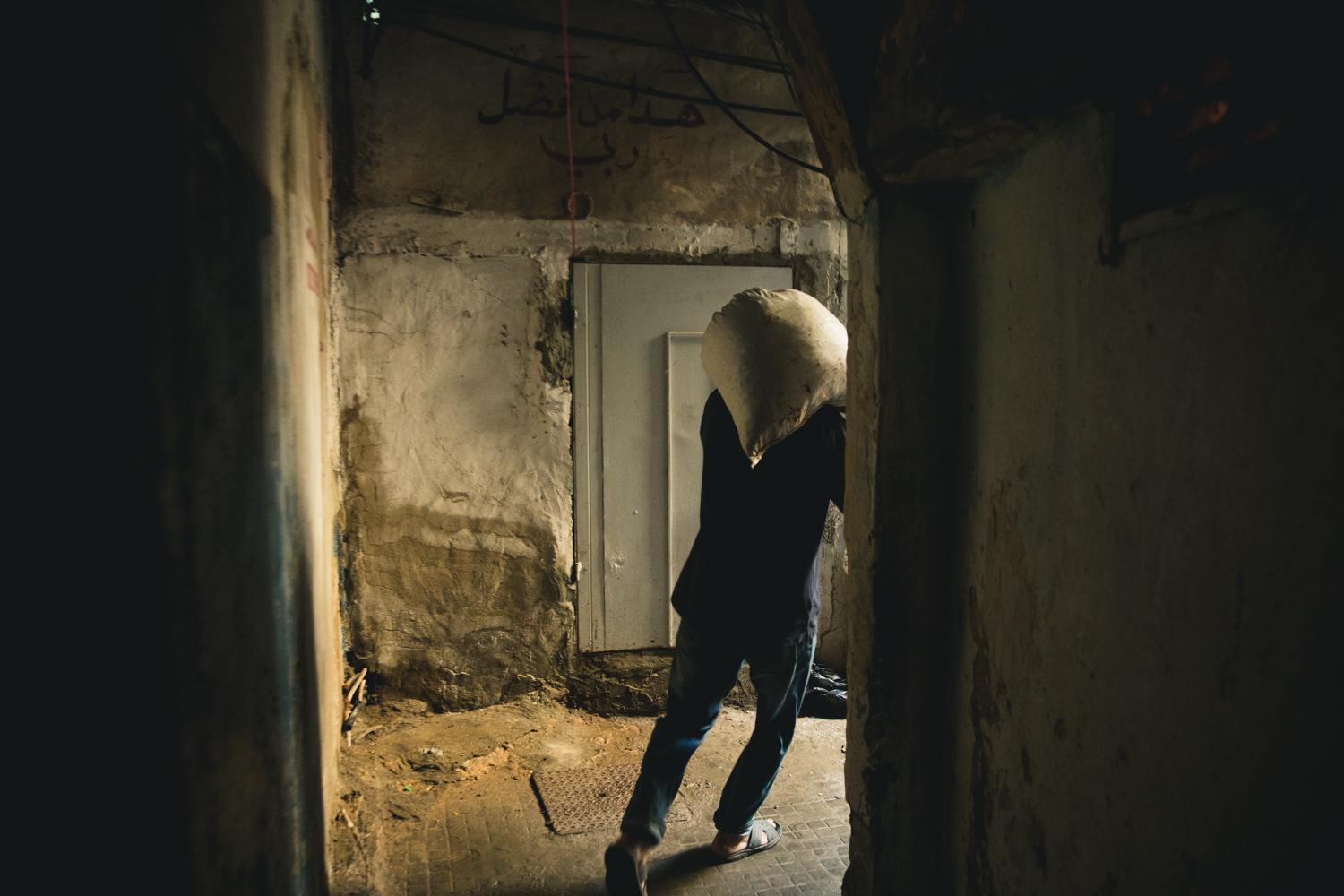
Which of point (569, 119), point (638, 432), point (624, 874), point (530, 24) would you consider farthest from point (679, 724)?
point (530, 24)

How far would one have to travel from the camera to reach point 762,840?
2.36m

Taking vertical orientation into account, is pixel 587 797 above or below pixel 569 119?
below

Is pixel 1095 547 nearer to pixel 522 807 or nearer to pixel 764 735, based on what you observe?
pixel 764 735

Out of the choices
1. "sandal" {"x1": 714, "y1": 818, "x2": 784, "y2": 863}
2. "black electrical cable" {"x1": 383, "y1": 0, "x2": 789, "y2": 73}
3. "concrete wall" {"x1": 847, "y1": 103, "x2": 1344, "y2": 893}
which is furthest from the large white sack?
"black electrical cable" {"x1": 383, "y1": 0, "x2": 789, "y2": 73}

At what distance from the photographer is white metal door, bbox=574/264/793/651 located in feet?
10.8

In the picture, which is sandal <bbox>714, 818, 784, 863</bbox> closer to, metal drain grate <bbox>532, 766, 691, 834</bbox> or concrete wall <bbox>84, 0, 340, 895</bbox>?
metal drain grate <bbox>532, 766, 691, 834</bbox>

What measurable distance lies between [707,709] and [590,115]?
2.52 metres

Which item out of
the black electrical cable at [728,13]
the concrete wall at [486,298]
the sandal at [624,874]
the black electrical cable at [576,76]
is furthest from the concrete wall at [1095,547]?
the black electrical cable at [728,13]

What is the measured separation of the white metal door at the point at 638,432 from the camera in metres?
3.29

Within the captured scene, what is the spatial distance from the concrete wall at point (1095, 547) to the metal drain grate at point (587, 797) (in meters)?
1.06

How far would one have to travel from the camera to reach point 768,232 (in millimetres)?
3395

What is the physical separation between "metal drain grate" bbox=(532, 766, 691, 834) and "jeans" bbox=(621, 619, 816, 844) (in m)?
0.43

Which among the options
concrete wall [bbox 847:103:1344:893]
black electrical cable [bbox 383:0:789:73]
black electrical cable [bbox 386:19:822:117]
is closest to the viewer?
concrete wall [bbox 847:103:1344:893]

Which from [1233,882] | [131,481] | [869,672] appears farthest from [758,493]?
[131,481]
